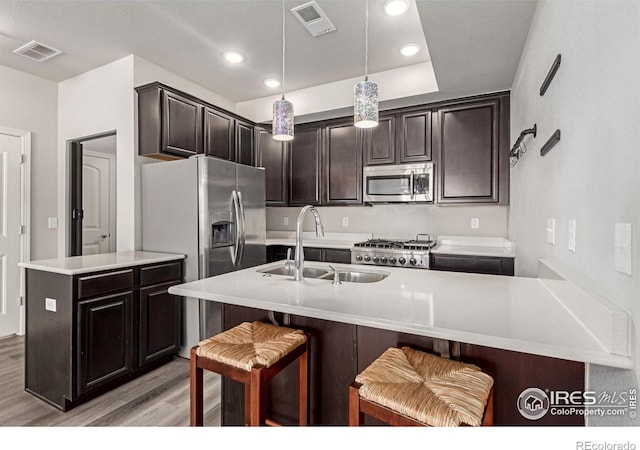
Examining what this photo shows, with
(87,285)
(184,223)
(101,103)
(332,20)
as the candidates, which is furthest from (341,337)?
(101,103)

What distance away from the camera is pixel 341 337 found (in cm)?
155

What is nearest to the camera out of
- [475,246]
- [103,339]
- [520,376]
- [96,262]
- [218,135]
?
[520,376]

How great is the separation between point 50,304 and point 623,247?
116 inches

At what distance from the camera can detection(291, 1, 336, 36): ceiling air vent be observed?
239cm

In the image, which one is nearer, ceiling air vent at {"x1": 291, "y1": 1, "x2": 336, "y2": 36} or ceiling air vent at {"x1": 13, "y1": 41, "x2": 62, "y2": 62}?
ceiling air vent at {"x1": 291, "y1": 1, "x2": 336, "y2": 36}

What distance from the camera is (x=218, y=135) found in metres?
3.70

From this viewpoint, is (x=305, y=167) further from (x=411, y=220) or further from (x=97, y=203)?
(x=97, y=203)

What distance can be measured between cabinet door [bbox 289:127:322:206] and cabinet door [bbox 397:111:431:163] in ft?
3.30

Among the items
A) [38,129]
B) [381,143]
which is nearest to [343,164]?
[381,143]

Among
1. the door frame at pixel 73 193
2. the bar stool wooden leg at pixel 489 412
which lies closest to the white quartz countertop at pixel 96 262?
the door frame at pixel 73 193

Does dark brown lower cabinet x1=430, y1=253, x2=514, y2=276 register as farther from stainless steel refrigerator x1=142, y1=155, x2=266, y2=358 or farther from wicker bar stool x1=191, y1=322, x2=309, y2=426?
wicker bar stool x1=191, y1=322, x2=309, y2=426

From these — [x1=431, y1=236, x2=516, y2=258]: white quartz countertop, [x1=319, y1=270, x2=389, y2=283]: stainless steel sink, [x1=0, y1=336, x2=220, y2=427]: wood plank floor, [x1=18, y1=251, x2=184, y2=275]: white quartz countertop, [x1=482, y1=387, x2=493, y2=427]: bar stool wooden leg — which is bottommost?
[x1=0, y1=336, x2=220, y2=427]: wood plank floor

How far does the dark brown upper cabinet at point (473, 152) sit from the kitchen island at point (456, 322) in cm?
163

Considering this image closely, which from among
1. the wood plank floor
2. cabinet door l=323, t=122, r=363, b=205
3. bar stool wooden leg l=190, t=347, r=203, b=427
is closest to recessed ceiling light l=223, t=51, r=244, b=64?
cabinet door l=323, t=122, r=363, b=205
